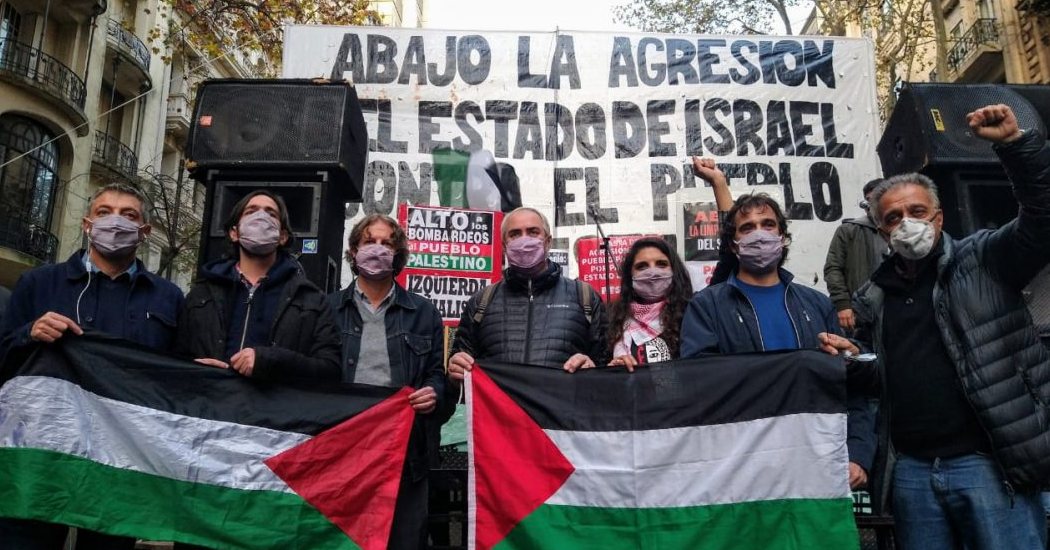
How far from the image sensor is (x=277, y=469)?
267cm

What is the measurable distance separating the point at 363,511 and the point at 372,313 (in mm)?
790

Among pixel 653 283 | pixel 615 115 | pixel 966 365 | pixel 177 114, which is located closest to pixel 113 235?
pixel 653 283

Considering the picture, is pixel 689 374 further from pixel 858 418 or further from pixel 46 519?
pixel 46 519

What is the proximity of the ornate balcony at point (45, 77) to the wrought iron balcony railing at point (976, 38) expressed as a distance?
19.0 metres

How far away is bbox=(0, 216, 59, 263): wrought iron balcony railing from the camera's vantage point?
48.5 ft

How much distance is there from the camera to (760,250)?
2822 millimetres

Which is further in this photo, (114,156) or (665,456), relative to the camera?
(114,156)

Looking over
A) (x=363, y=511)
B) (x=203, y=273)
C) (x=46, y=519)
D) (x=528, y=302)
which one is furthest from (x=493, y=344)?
(x=46, y=519)

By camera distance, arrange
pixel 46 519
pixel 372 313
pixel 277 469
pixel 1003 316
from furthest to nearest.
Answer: pixel 372 313, pixel 277 469, pixel 46 519, pixel 1003 316

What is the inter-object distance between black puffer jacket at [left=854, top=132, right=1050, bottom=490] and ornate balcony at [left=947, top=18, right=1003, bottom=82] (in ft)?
53.8

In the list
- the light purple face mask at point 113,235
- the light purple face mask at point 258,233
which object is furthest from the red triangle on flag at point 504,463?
the light purple face mask at point 113,235

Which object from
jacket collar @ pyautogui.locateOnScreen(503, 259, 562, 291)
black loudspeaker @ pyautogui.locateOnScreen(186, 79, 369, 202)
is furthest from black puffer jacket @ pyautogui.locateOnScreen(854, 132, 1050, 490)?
black loudspeaker @ pyautogui.locateOnScreen(186, 79, 369, 202)

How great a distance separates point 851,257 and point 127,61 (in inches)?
762

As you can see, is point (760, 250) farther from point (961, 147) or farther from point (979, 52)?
point (979, 52)
